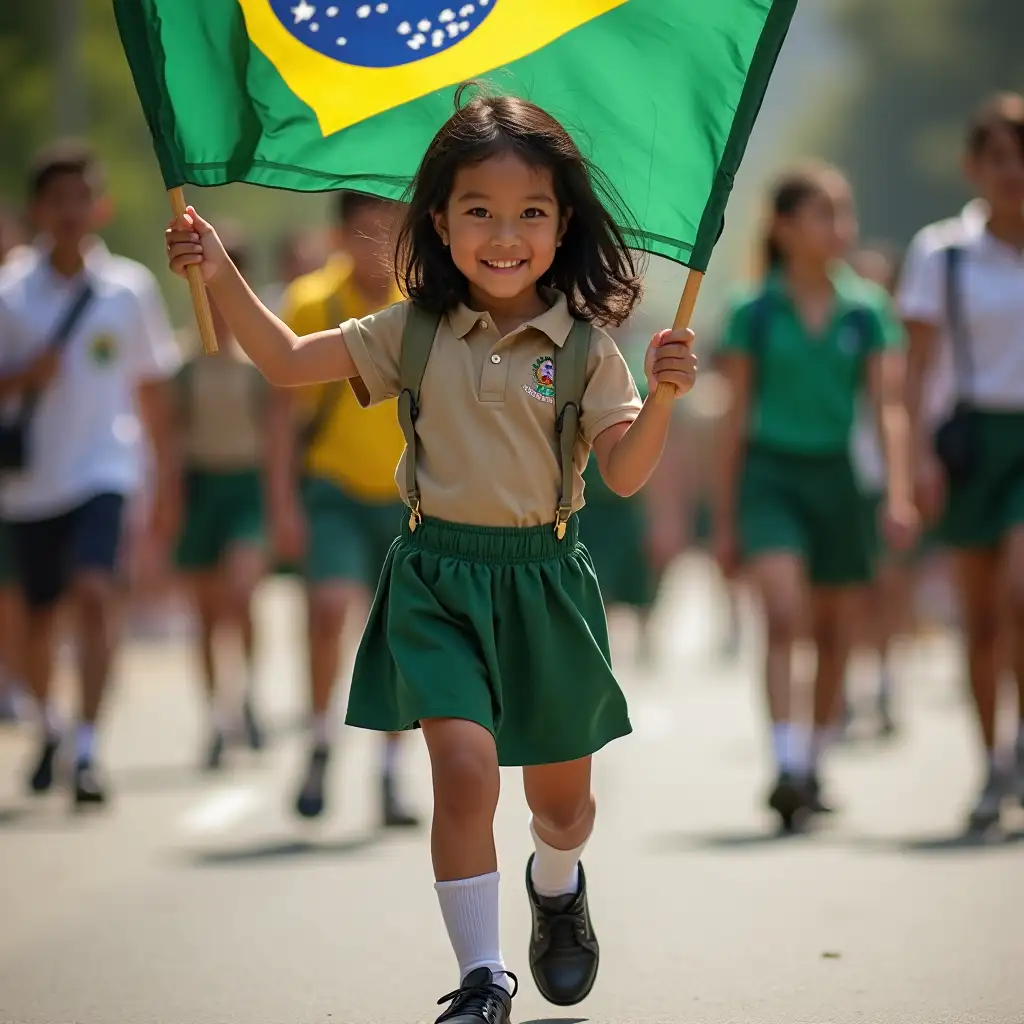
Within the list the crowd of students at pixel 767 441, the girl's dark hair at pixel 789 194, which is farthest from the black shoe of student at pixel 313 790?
the girl's dark hair at pixel 789 194

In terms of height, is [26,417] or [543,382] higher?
[543,382]

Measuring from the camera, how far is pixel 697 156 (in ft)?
19.4

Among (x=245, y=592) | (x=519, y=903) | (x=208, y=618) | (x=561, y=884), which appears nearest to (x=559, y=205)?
(x=561, y=884)

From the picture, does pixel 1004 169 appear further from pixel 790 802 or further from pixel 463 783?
pixel 463 783

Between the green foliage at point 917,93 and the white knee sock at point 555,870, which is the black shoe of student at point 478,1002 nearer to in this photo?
the white knee sock at point 555,870

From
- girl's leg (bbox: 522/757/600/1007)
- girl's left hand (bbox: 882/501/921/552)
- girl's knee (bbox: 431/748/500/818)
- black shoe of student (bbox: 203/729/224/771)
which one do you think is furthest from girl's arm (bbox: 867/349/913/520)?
girl's knee (bbox: 431/748/500/818)

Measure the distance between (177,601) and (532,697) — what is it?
1877cm

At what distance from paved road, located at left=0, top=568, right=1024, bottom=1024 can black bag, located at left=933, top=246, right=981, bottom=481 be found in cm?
131

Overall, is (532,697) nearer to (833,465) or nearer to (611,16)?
(611,16)

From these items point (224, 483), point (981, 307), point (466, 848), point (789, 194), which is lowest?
point (224, 483)

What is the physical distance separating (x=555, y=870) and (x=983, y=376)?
396 centimetres

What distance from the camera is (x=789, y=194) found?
32.1ft

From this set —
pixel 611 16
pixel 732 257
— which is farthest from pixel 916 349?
pixel 732 257

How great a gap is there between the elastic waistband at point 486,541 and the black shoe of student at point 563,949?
2.80ft
